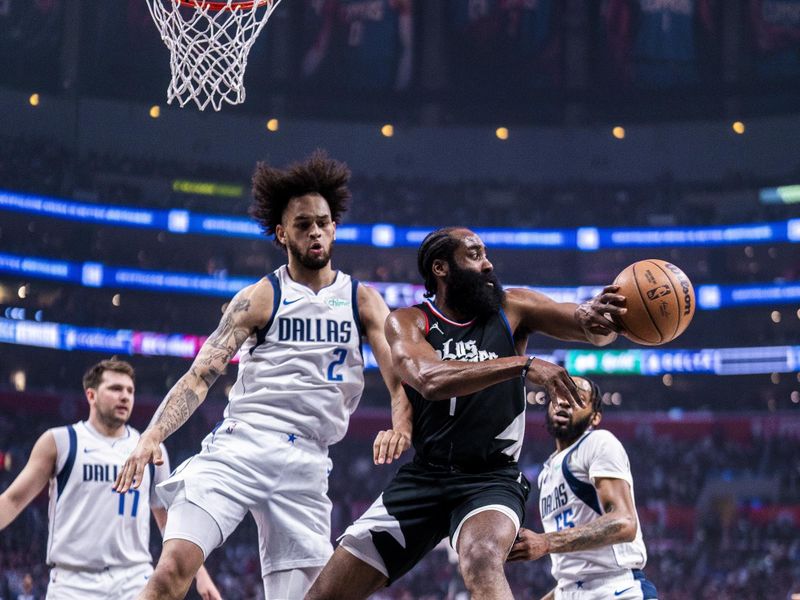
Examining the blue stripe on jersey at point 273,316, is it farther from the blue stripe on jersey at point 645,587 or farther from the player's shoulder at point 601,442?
the blue stripe on jersey at point 645,587

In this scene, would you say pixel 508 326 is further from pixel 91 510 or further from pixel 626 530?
pixel 91 510

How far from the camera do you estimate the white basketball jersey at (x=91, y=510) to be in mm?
6320

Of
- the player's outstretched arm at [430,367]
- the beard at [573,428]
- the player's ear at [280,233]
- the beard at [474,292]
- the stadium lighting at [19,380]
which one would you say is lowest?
the beard at [573,428]

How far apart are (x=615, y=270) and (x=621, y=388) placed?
368 centimetres

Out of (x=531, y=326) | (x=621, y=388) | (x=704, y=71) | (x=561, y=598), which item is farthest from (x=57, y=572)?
(x=704, y=71)

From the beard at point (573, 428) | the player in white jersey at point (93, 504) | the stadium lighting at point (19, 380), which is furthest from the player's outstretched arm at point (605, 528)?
the stadium lighting at point (19, 380)

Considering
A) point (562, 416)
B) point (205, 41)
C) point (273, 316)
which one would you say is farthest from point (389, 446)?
point (205, 41)

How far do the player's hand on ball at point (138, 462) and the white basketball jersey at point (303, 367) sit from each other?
500 mm

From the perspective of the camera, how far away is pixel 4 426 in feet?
88.5

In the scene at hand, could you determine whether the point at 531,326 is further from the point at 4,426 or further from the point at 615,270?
the point at 615,270

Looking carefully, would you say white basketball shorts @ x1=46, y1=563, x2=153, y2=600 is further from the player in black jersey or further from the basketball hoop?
the basketball hoop

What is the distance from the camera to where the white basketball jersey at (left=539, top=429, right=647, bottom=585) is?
5555 millimetres

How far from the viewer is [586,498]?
5766mm

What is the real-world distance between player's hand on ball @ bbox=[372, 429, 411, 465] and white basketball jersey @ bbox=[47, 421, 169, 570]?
2.47 m
